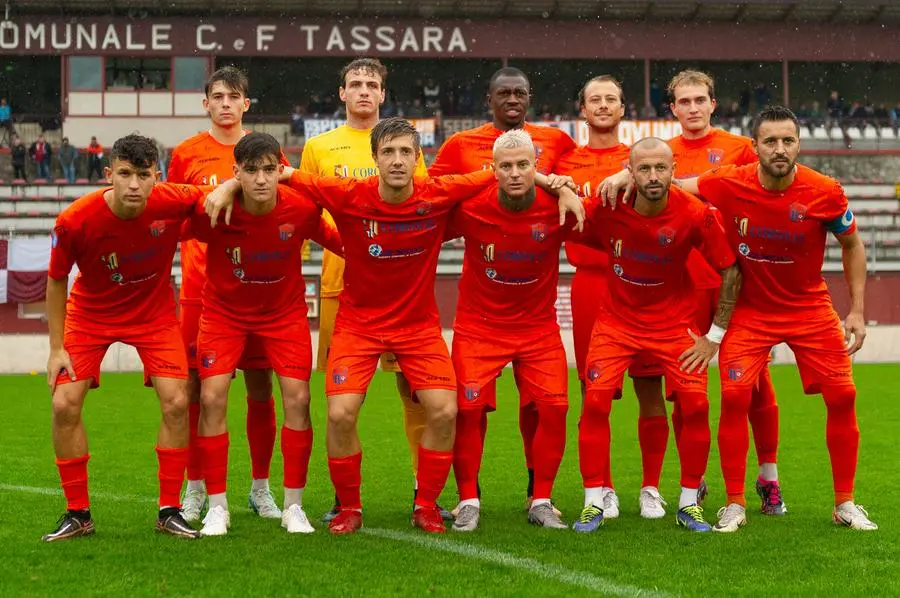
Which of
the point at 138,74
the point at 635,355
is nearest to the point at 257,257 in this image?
the point at 635,355

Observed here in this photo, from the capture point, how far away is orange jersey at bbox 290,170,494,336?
636 cm

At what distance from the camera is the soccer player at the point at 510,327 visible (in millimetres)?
6500

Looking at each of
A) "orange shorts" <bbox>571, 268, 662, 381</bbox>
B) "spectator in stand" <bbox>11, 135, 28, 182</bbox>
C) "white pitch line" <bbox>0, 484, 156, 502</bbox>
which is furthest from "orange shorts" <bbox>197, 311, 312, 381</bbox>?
"spectator in stand" <bbox>11, 135, 28, 182</bbox>

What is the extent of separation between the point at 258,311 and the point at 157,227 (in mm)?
685

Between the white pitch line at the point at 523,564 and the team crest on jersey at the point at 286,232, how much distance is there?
1551 mm

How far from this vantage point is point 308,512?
7.12 metres

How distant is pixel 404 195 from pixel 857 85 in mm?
33643

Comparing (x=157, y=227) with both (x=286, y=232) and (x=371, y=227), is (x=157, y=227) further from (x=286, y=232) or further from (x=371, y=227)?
(x=371, y=227)

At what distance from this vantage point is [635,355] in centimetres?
658

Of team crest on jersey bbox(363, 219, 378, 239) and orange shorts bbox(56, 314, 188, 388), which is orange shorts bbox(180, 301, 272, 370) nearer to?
orange shorts bbox(56, 314, 188, 388)

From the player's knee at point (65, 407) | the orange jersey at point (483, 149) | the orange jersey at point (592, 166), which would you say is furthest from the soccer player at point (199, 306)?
the orange jersey at point (592, 166)

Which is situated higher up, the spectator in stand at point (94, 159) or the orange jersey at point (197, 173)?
the spectator in stand at point (94, 159)

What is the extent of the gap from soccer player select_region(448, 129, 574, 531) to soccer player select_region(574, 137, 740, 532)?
0.63 feet

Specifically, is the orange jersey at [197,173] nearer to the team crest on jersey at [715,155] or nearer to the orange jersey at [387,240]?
the orange jersey at [387,240]
